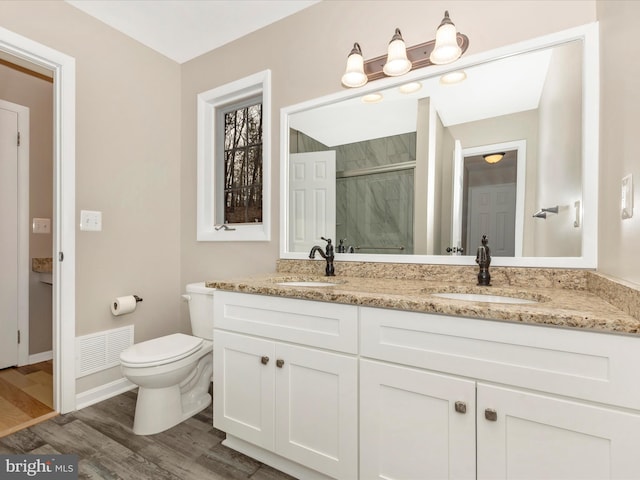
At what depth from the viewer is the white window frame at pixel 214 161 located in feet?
7.18

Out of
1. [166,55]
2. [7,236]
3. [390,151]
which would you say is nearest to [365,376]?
[390,151]

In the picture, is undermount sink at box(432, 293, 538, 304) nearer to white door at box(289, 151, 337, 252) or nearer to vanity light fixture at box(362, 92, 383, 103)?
white door at box(289, 151, 337, 252)

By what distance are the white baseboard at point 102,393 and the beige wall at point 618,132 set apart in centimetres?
273

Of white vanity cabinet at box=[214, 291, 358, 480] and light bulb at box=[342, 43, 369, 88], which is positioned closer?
white vanity cabinet at box=[214, 291, 358, 480]

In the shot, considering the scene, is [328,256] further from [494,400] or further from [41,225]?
[41,225]

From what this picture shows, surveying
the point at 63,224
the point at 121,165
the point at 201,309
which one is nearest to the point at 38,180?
the point at 121,165

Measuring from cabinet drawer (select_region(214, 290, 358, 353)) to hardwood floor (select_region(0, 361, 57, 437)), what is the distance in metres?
1.30

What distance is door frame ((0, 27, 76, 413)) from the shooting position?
1924mm

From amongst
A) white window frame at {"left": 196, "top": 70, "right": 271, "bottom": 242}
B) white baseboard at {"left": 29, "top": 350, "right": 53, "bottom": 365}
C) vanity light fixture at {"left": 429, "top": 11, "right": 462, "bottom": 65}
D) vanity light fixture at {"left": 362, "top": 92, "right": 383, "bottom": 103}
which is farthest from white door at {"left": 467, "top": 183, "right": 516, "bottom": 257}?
white baseboard at {"left": 29, "top": 350, "right": 53, "bottom": 365}

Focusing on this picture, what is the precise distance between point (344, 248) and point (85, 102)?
184cm

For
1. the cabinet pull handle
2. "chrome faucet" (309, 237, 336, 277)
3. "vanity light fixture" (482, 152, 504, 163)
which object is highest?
"vanity light fixture" (482, 152, 504, 163)

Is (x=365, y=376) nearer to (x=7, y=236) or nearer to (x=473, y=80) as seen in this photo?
(x=473, y=80)

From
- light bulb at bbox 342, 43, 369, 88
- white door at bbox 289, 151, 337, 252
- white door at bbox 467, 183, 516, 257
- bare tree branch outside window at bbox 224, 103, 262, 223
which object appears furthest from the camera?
bare tree branch outside window at bbox 224, 103, 262, 223

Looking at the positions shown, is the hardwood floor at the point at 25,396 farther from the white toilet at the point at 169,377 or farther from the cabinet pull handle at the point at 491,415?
the cabinet pull handle at the point at 491,415
